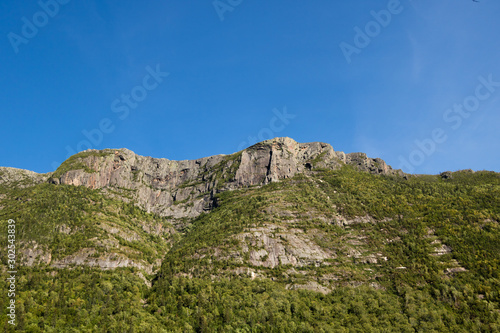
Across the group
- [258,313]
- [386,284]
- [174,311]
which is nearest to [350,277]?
[386,284]

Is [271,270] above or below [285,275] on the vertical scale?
above

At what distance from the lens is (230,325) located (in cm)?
12006

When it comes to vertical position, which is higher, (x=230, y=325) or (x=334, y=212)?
(x=334, y=212)

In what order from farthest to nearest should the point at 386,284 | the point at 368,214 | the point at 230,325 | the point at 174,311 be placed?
the point at 368,214
the point at 386,284
the point at 174,311
the point at 230,325

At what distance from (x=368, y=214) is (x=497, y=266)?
2476 inches

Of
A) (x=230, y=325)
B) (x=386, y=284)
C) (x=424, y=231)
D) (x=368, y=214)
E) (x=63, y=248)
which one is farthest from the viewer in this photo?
(x=368, y=214)

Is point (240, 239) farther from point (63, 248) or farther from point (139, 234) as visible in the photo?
point (63, 248)

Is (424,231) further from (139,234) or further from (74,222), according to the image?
(74,222)

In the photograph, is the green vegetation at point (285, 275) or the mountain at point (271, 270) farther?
the mountain at point (271, 270)

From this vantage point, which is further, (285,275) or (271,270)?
(271,270)

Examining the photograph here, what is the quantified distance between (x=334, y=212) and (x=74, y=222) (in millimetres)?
140082

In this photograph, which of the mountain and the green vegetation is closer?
the green vegetation

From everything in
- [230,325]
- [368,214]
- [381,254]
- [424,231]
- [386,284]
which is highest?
[368,214]

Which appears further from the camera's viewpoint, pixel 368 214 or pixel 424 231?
pixel 368 214
